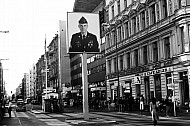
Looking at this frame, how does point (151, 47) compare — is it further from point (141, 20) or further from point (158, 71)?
point (141, 20)

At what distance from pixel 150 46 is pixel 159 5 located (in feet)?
18.5

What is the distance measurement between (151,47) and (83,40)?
1552 cm

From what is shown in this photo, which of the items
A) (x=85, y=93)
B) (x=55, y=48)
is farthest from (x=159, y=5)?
(x=55, y=48)

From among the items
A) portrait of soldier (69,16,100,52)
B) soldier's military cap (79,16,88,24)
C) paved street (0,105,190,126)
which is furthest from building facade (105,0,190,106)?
soldier's military cap (79,16,88,24)

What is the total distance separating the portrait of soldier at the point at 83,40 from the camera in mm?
26719

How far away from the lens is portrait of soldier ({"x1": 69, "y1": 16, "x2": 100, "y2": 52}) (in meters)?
26.7

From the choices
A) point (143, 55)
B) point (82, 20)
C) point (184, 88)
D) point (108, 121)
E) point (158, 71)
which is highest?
point (82, 20)

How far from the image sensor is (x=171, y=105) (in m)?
31.5

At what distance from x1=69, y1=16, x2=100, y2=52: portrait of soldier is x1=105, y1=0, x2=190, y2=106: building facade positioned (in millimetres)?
8559

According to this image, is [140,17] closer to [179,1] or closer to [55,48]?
[179,1]

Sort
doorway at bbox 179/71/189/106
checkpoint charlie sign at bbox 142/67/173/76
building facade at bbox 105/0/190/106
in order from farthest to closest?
checkpoint charlie sign at bbox 142/67/173/76, building facade at bbox 105/0/190/106, doorway at bbox 179/71/189/106

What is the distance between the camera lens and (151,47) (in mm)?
40031

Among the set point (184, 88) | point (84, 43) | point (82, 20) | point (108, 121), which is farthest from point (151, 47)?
point (108, 121)

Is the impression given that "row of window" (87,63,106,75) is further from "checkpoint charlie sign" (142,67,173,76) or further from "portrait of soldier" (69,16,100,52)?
"portrait of soldier" (69,16,100,52)
